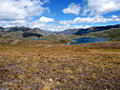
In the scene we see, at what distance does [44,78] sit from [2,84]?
3636mm

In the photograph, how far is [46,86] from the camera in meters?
9.47

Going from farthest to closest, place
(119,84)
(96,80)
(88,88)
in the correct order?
1. (96,80)
2. (119,84)
3. (88,88)

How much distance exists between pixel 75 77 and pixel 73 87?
2303 millimetres

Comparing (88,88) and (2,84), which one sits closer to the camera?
(88,88)

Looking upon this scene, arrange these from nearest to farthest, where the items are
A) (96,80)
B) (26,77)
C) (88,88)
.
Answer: (88,88) < (96,80) < (26,77)

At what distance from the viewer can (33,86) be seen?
9.54 meters

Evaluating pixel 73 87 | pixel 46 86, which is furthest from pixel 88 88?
pixel 46 86

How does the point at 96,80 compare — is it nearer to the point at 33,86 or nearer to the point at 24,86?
the point at 33,86

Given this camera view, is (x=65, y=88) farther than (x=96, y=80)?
No

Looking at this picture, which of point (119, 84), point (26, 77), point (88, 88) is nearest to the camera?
point (88, 88)

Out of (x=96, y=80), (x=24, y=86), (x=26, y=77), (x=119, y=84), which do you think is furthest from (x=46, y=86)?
(x=119, y=84)

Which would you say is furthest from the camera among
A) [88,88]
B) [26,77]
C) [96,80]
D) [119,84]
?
[26,77]

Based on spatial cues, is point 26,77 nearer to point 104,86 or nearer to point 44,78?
point 44,78

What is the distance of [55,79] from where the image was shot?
11.0 metres
